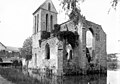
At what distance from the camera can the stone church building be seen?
23920 millimetres

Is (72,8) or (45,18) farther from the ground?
(45,18)

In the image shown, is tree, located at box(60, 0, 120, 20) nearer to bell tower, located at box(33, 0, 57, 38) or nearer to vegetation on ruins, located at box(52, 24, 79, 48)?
vegetation on ruins, located at box(52, 24, 79, 48)

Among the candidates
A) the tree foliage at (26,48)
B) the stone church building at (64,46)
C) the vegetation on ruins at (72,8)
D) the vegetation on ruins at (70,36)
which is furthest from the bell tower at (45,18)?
the vegetation on ruins at (72,8)

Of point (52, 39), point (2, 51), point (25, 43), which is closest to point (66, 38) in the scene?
point (52, 39)

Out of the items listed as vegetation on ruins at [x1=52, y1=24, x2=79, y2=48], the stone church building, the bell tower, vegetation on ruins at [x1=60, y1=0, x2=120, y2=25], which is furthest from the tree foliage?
vegetation on ruins at [x1=60, y1=0, x2=120, y2=25]

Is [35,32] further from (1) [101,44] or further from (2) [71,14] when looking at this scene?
(2) [71,14]

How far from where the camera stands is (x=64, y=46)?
2572 cm

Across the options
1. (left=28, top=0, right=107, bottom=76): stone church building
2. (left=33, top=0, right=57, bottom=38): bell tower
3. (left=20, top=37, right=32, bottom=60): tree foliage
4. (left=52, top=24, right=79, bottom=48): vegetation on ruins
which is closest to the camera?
(left=28, top=0, right=107, bottom=76): stone church building

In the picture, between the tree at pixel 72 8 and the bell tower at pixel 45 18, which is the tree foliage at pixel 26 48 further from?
the tree at pixel 72 8

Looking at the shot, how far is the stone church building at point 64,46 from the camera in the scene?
2392 cm

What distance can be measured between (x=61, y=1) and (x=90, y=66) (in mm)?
22165

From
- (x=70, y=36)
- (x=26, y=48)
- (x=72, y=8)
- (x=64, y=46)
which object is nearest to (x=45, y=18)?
(x=70, y=36)

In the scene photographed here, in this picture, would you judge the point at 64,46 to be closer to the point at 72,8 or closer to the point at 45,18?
the point at 45,18

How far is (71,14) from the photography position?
241 inches
